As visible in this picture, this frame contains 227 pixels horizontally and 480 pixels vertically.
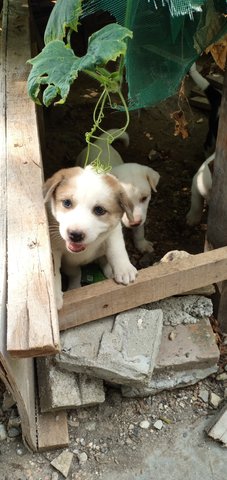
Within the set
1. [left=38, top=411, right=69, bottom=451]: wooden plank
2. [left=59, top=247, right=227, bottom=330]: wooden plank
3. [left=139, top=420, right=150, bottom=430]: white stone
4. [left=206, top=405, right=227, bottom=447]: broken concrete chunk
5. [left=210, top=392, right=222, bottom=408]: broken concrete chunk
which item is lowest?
[left=139, top=420, right=150, bottom=430]: white stone

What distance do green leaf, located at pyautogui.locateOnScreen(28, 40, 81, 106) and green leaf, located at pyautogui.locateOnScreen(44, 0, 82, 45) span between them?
104 millimetres

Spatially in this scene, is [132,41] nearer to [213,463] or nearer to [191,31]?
[191,31]

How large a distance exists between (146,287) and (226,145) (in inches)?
32.3

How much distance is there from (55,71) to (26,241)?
2.11 ft

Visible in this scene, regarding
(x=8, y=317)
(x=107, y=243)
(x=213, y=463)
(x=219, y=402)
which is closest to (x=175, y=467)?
(x=213, y=463)

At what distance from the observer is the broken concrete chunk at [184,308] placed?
309 cm

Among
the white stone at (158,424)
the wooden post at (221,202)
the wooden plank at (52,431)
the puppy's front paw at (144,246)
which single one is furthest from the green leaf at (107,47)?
the puppy's front paw at (144,246)

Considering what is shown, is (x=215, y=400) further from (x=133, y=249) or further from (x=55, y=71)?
(x=55, y=71)

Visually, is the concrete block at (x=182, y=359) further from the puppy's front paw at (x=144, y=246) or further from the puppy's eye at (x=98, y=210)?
the puppy's front paw at (x=144, y=246)

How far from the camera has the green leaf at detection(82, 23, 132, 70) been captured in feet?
6.63

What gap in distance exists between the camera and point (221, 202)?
3105 millimetres

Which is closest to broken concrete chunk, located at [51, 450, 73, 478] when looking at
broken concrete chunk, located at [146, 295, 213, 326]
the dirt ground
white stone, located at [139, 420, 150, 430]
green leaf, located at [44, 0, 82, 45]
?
the dirt ground

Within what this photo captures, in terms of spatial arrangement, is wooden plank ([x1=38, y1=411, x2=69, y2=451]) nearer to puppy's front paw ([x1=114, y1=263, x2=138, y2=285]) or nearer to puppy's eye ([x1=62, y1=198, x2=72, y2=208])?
puppy's front paw ([x1=114, y1=263, x2=138, y2=285])

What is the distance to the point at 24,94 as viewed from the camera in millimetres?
3021
